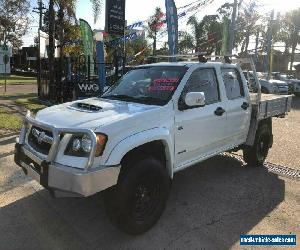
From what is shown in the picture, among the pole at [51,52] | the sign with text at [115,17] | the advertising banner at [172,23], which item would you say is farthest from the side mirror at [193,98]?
the pole at [51,52]

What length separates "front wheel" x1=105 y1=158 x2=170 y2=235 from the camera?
3988 millimetres

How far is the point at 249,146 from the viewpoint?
22.5 ft

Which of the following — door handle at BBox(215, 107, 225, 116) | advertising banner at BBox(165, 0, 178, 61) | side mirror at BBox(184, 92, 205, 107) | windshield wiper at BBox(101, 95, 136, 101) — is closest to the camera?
side mirror at BBox(184, 92, 205, 107)

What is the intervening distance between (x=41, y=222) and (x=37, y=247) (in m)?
0.59

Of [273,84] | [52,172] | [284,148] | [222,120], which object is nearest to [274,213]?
[222,120]

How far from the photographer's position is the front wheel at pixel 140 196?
3988 mm

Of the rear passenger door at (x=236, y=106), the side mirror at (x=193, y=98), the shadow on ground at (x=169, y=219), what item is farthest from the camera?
the rear passenger door at (x=236, y=106)

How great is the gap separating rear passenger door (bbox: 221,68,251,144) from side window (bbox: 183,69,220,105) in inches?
12.0

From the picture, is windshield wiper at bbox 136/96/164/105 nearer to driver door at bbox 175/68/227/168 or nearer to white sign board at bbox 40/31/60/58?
driver door at bbox 175/68/227/168

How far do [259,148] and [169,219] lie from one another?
305 centimetres

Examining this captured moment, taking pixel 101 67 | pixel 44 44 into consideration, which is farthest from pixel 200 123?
pixel 44 44

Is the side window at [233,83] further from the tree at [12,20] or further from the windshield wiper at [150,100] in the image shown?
the tree at [12,20]

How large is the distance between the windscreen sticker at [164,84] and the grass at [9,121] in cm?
563

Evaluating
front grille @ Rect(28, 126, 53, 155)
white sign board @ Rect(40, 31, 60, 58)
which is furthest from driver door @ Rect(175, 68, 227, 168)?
white sign board @ Rect(40, 31, 60, 58)
